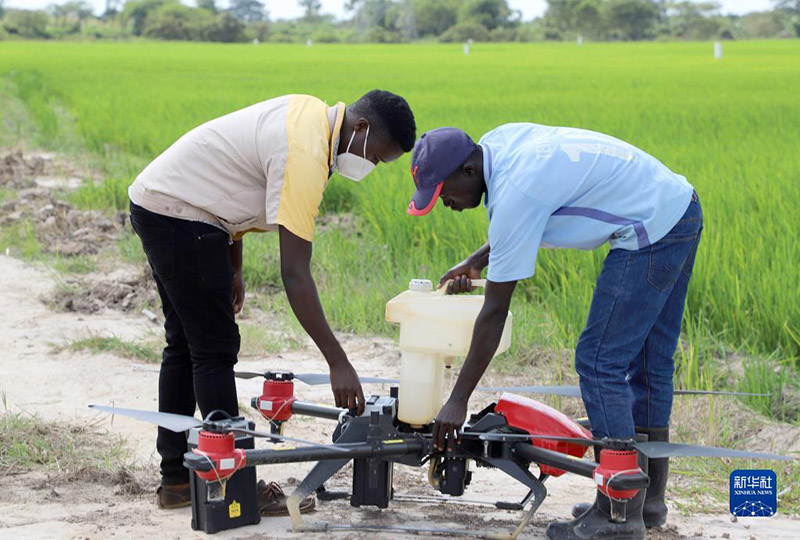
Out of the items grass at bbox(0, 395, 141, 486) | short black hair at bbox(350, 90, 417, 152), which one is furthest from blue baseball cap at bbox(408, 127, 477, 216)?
grass at bbox(0, 395, 141, 486)

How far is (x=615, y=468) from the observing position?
254cm

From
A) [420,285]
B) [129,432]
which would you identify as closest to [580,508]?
[420,285]

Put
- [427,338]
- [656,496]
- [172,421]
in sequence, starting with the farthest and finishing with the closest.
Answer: [656,496] → [427,338] → [172,421]

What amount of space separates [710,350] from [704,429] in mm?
741

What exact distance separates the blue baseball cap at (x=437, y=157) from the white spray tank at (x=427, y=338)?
12.5 inches

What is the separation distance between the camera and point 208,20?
212 feet

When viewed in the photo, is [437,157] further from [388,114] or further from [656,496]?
[656,496]

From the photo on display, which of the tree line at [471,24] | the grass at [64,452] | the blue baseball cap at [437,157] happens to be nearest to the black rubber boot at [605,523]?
the blue baseball cap at [437,157]

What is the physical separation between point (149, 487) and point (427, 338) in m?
1.08

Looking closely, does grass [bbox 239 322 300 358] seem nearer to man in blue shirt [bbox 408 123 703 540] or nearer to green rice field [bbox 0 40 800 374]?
green rice field [bbox 0 40 800 374]

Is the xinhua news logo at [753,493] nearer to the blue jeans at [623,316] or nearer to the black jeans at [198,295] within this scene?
the blue jeans at [623,316]

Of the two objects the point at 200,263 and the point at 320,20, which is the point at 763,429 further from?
the point at 320,20

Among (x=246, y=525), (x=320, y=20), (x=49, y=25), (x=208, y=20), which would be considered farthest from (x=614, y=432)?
(x=320, y=20)

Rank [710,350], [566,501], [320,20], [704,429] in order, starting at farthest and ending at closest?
[320,20] → [710,350] → [704,429] → [566,501]
